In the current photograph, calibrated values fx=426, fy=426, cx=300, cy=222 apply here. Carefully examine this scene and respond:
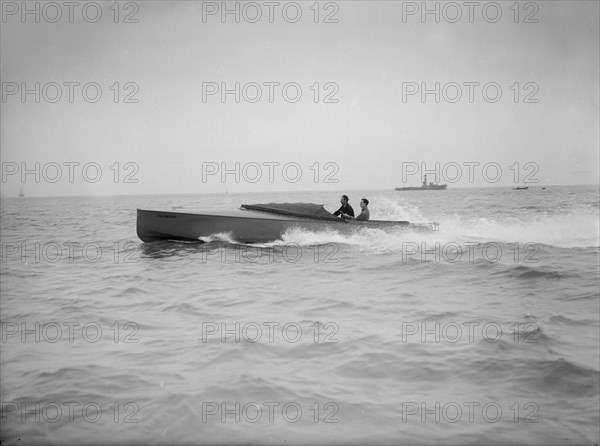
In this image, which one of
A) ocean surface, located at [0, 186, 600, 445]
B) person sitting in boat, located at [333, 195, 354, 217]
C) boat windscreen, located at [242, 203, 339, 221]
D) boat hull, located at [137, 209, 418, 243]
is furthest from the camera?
person sitting in boat, located at [333, 195, 354, 217]

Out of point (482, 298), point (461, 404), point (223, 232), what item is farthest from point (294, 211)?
point (461, 404)

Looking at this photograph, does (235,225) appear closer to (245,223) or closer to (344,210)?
(245,223)

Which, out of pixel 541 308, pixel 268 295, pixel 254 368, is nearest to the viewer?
pixel 254 368

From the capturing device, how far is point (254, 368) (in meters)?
4.35

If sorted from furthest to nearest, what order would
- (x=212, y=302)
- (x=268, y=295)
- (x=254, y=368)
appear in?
(x=268, y=295), (x=212, y=302), (x=254, y=368)

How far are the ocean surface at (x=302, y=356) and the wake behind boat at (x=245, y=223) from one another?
3.24 m

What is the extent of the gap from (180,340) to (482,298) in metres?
5.07

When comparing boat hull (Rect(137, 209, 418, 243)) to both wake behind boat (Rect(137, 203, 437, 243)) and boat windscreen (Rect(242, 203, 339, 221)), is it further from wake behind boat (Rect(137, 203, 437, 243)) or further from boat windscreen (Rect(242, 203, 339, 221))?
boat windscreen (Rect(242, 203, 339, 221))

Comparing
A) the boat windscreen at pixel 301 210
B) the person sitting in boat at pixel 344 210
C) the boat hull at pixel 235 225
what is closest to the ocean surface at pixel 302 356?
the boat hull at pixel 235 225

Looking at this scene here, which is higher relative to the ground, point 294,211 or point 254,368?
point 294,211

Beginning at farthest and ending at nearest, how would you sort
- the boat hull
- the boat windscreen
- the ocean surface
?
the boat windscreen < the boat hull < the ocean surface

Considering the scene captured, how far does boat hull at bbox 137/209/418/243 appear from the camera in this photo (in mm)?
13266

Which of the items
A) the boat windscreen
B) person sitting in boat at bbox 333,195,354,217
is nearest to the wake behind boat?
the boat windscreen

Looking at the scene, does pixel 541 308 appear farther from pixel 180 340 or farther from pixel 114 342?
pixel 114 342
